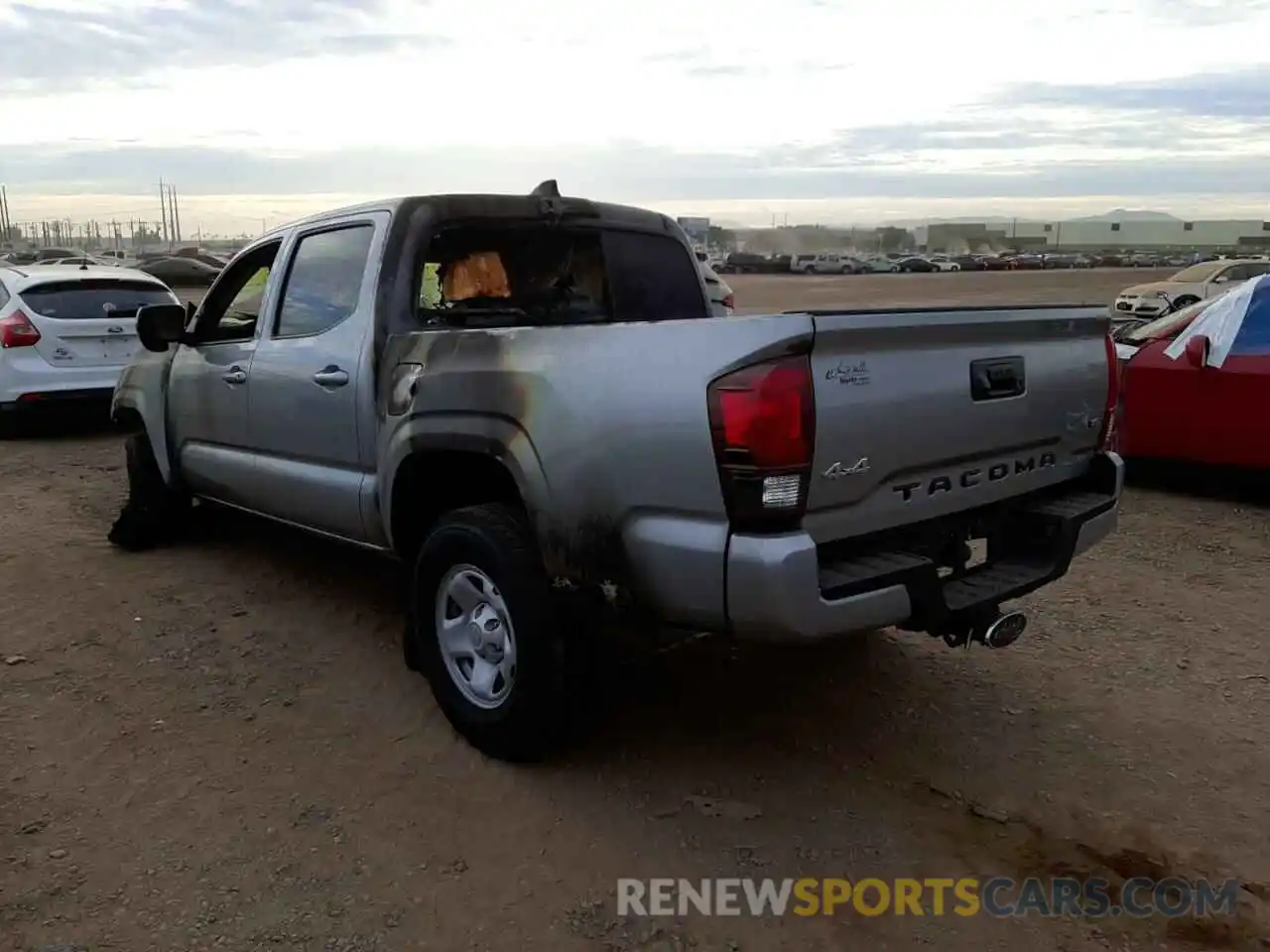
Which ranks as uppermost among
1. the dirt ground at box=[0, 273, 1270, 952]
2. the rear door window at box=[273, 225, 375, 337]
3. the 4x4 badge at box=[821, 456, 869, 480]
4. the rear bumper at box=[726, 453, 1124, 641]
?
the rear door window at box=[273, 225, 375, 337]

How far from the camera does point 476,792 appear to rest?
3.53 meters

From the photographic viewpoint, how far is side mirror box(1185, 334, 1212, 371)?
712 cm

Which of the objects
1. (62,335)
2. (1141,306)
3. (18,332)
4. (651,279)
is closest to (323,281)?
(651,279)

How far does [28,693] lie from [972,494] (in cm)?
372

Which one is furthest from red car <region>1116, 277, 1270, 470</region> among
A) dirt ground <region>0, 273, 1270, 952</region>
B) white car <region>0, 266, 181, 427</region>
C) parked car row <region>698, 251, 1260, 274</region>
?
parked car row <region>698, 251, 1260, 274</region>

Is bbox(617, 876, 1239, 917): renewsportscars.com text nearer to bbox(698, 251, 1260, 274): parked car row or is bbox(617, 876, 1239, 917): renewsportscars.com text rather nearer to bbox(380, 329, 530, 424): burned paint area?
bbox(380, 329, 530, 424): burned paint area

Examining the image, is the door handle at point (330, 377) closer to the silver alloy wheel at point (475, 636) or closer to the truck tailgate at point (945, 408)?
the silver alloy wheel at point (475, 636)

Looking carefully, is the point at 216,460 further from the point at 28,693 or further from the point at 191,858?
the point at 191,858

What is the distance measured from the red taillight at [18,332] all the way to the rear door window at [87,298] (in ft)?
0.48

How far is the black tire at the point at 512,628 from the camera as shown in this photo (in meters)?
3.38

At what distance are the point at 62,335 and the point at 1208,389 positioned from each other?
30.4ft

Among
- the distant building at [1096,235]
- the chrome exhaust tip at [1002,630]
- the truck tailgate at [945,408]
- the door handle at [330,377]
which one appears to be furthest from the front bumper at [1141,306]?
the distant building at [1096,235]

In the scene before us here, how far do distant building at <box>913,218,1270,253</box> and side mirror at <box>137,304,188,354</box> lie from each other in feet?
385

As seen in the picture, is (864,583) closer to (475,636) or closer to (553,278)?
(475,636)
